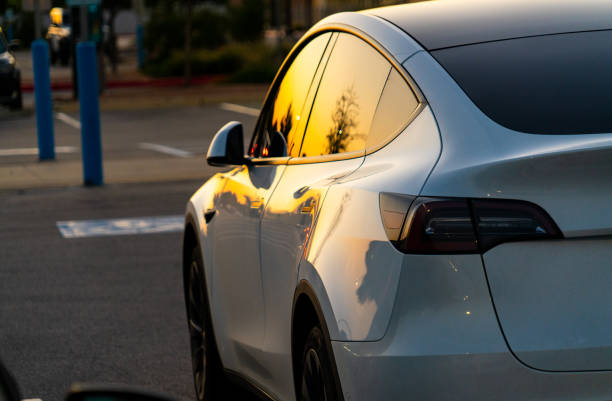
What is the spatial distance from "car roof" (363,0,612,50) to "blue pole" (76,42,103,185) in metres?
10.3

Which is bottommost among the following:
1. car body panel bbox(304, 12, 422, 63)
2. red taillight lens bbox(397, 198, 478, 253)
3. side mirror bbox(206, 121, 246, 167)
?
side mirror bbox(206, 121, 246, 167)

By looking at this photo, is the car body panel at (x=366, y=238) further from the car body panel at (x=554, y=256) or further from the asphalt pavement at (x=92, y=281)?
the asphalt pavement at (x=92, y=281)

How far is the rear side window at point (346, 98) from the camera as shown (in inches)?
158

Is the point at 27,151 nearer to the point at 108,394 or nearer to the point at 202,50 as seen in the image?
the point at 108,394

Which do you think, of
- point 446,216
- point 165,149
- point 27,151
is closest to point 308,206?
point 446,216

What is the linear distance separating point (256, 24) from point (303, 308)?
56.6 meters

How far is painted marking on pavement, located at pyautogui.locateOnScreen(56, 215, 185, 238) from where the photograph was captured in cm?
1080

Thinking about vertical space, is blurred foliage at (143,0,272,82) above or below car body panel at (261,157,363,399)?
below

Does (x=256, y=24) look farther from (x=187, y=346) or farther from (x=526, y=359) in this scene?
(x=526, y=359)

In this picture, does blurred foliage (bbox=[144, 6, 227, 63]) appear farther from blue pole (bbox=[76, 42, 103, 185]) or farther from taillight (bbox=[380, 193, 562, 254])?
taillight (bbox=[380, 193, 562, 254])

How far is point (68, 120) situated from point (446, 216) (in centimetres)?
2330

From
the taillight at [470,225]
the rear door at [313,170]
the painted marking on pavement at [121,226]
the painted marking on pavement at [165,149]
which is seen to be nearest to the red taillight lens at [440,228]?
the taillight at [470,225]

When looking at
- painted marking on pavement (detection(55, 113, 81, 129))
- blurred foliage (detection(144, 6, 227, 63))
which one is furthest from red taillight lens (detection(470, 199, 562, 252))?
blurred foliage (detection(144, 6, 227, 63))

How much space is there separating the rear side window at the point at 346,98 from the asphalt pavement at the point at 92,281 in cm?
150
